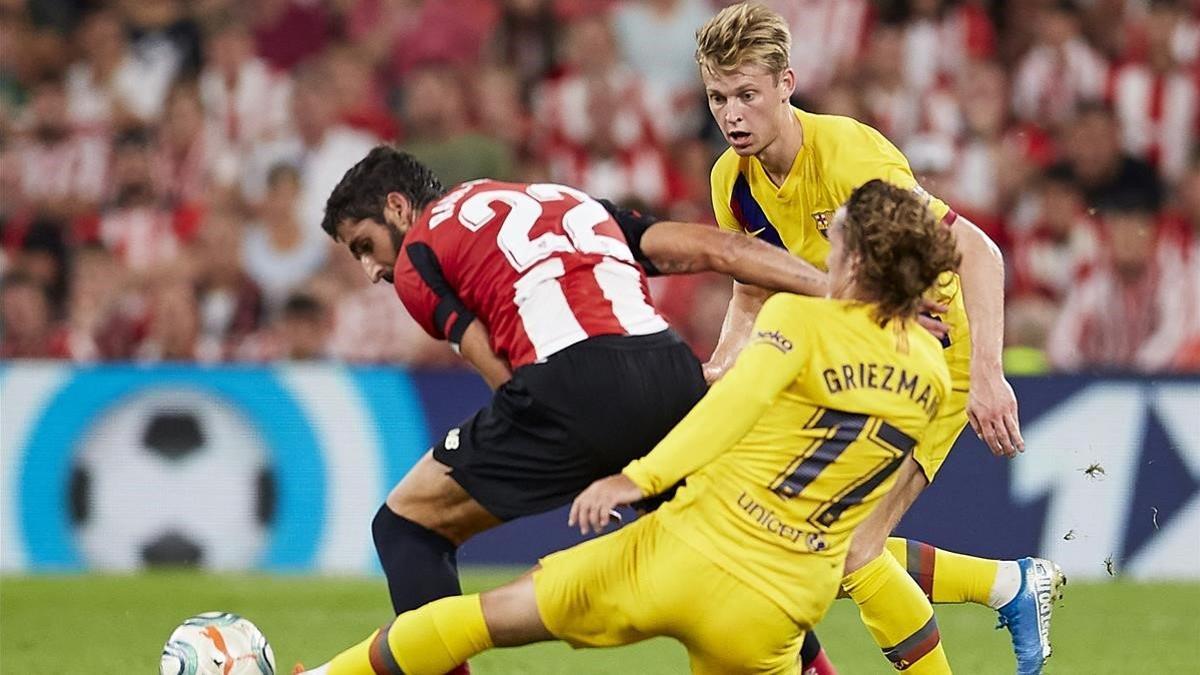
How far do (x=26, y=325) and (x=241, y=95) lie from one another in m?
2.35

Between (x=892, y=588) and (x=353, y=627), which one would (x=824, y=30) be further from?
(x=892, y=588)

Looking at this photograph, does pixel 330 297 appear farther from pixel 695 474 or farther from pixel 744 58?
pixel 695 474

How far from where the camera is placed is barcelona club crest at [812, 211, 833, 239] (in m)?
5.77

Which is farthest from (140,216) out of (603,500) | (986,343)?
(603,500)

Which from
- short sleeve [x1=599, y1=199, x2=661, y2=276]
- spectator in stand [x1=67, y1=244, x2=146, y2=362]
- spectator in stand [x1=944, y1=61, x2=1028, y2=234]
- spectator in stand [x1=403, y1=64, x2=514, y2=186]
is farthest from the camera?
spectator in stand [x1=403, y1=64, x2=514, y2=186]

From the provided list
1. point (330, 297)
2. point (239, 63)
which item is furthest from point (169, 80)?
point (330, 297)

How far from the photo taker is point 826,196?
18.9ft

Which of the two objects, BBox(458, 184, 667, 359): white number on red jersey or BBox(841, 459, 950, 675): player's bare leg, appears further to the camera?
BBox(841, 459, 950, 675): player's bare leg

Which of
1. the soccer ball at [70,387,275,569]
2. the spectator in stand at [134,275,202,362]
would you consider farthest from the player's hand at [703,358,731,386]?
the spectator in stand at [134,275,202,362]

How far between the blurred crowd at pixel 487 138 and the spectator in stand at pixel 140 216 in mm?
17

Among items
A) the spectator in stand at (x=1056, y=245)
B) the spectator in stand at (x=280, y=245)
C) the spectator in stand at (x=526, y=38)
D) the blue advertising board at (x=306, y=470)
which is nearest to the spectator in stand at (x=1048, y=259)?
the spectator in stand at (x=1056, y=245)

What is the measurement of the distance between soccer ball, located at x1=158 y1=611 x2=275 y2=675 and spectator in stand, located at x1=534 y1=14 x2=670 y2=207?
6144 millimetres

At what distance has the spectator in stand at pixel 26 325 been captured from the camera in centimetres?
1130

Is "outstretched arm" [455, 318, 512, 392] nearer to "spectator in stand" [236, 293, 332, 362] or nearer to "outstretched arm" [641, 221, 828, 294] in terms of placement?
"outstretched arm" [641, 221, 828, 294]
